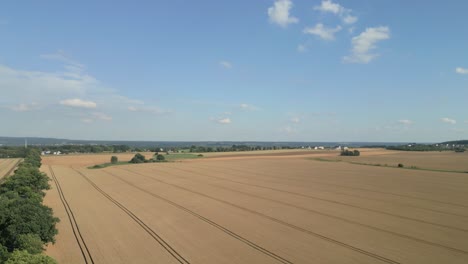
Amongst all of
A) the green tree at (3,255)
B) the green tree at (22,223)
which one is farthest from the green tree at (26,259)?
the green tree at (22,223)

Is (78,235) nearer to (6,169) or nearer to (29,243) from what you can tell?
(29,243)

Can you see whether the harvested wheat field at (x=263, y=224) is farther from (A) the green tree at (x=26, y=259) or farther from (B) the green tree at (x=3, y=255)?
(A) the green tree at (x=26, y=259)

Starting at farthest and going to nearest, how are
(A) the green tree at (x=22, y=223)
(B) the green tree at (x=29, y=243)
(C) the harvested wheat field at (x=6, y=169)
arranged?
(C) the harvested wheat field at (x=6, y=169) → (A) the green tree at (x=22, y=223) → (B) the green tree at (x=29, y=243)

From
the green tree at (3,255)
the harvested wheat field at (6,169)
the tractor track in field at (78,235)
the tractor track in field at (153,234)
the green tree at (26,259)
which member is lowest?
the tractor track in field at (78,235)

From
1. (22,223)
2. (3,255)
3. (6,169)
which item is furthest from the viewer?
(6,169)

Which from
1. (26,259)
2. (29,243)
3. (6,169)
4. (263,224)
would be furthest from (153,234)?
(6,169)

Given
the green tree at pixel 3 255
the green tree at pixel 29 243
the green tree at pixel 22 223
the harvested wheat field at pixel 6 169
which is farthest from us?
the harvested wheat field at pixel 6 169

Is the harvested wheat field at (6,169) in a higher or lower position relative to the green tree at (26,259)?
lower

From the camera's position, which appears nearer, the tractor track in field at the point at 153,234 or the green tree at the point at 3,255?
the green tree at the point at 3,255

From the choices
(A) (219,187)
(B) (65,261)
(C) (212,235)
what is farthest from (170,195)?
(B) (65,261)

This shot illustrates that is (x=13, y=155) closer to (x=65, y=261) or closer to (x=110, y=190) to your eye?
(x=110, y=190)
